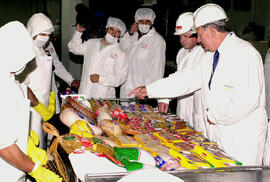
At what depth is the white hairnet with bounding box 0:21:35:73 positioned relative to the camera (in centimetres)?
188

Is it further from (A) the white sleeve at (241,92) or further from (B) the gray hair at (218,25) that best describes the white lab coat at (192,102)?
(B) the gray hair at (218,25)

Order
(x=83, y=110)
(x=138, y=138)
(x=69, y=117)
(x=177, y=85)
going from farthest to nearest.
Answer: (x=177, y=85), (x=83, y=110), (x=69, y=117), (x=138, y=138)

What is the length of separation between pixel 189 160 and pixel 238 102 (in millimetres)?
797

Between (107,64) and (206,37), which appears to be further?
(107,64)

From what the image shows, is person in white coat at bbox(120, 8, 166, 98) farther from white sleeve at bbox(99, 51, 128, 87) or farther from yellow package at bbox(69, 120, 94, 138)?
yellow package at bbox(69, 120, 94, 138)

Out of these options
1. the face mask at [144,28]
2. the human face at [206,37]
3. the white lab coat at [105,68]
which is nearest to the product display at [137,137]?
the human face at [206,37]

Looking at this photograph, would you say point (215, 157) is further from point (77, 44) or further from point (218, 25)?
point (77, 44)

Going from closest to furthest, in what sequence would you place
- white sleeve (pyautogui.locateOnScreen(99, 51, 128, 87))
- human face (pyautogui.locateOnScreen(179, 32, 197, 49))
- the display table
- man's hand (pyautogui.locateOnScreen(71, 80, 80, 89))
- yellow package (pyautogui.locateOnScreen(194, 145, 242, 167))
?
the display table, yellow package (pyautogui.locateOnScreen(194, 145, 242, 167)), human face (pyautogui.locateOnScreen(179, 32, 197, 49)), white sleeve (pyautogui.locateOnScreen(99, 51, 128, 87)), man's hand (pyautogui.locateOnScreen(71, 80, 80, 89))

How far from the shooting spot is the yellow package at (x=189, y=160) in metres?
1.98

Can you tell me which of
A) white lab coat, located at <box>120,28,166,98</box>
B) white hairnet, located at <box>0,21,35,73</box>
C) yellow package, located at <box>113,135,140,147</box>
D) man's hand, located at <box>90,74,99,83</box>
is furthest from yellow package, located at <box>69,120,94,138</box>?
white lab coat, located at <box>120,28,166,98</box>

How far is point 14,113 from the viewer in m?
1.76

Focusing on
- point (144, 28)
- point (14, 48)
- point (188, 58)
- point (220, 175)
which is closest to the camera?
point (220, 175)

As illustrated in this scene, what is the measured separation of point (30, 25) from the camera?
3.69 m

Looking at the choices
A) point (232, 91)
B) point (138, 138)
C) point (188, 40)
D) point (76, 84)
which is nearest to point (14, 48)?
point (138, 138)
